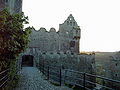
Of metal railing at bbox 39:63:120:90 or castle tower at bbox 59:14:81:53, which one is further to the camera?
castle tower at bbox 59:14:81:53

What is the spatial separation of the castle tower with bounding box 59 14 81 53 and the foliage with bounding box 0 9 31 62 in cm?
3010

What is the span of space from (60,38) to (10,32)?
3136 centimetres

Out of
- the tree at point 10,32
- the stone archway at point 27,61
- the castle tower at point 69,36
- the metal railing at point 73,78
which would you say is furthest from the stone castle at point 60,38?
the tree at point 10,32

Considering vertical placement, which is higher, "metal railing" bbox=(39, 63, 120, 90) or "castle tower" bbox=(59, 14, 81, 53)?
"castle tower" bbox=(59, 14, 81, 53)

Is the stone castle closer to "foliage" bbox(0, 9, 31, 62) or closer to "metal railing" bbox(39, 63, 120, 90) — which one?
"metal railing" bbox(39, 63, 120, 90)

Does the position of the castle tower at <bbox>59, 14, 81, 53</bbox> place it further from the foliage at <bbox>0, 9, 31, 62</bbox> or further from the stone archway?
the foliage at <bbox>0, 9, 31, 62</bbox>

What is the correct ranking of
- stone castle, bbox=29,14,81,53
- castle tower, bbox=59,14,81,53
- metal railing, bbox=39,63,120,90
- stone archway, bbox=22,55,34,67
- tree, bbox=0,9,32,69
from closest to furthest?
metal railing, bbox=39,63,120,90
tree, bbox=0,9,32,69
stone archway, bbox=22,55,34,67
stone castle, bbox=29,14,81,53
castle tower, bbox=59,14,81,53

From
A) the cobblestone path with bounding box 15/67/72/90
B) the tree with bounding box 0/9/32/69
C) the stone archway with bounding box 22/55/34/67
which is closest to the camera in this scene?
the tree with bounding box 0/9/32/69

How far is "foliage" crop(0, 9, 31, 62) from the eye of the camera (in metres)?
6.40

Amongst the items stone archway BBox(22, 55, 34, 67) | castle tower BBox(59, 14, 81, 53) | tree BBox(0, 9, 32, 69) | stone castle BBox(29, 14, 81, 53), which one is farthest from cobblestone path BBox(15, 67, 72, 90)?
castle tower BBox(59, 14, 81, 53)

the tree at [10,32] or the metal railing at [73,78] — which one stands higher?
the tree at [10,32]

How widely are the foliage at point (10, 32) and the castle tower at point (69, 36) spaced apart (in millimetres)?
30103

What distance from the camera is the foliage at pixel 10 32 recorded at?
21.0ft

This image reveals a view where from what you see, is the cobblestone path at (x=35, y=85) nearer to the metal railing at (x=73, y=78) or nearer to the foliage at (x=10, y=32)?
the metal railing at (x=73, y=78)
